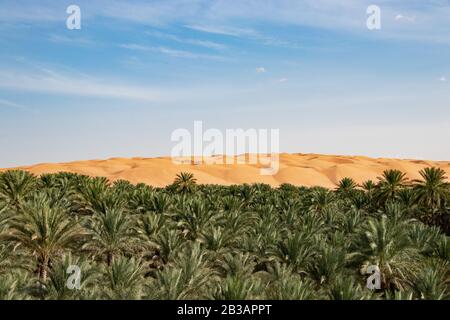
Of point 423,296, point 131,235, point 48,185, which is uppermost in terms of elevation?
point 48,185

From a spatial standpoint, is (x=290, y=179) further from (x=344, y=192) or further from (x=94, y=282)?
(x=94, y=282)

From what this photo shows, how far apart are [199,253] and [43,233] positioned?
9824 millimetres

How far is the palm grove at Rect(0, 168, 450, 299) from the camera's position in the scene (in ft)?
87.0

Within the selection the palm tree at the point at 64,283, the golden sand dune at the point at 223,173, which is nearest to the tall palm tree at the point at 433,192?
the palm tree at the point at 64,283

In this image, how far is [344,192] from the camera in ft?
242

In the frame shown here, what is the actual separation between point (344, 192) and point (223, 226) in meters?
34.4

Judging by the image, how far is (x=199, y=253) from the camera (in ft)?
107

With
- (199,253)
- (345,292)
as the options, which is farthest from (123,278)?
(345,292)

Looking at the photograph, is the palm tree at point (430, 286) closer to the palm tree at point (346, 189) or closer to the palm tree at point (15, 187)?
the palm tree at point (15, 187)

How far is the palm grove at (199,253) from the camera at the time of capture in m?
26.5

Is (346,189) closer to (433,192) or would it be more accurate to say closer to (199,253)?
(433,192)

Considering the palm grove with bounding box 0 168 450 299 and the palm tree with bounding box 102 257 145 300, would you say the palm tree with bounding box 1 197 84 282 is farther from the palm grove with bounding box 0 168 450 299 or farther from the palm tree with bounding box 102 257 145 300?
the palm tree with bounding box 102 257 145 300
